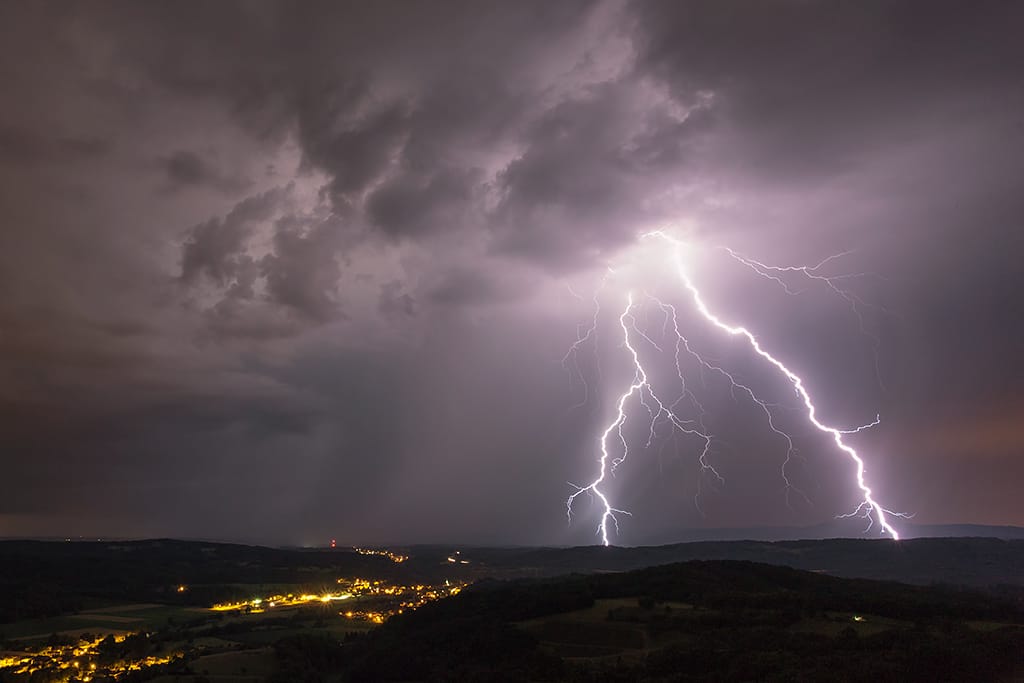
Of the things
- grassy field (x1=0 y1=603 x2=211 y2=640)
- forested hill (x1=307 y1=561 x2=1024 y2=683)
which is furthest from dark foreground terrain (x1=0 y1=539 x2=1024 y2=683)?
grassy field (x1=0 y1=603 x2=211 y2=640)

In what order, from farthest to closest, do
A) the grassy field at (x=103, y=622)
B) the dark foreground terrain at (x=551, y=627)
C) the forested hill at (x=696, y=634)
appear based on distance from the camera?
the grassy field at (x=103, y=622)
the dark foreground terrain at (x=551, y=627)
the forested hill at (x=696, y=634)

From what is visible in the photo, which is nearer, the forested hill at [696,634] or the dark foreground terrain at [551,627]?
the forested hill at [696,634]

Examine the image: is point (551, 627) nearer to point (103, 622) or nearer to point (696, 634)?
point (696, 634)

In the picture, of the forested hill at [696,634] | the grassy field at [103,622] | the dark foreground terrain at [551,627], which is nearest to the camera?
the forested hill at [696,634]

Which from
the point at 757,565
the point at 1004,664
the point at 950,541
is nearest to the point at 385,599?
the point at 757,565

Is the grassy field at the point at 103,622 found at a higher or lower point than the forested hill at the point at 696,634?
lower

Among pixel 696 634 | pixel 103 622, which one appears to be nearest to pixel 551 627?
pixel 696 634

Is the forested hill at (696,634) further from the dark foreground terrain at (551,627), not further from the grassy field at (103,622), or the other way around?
the grassy field at (103,622)

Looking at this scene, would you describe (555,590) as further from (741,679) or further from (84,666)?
(84,666)

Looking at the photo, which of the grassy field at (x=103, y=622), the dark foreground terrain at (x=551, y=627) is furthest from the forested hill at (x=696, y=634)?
the grassy field at (x=103, y=622)

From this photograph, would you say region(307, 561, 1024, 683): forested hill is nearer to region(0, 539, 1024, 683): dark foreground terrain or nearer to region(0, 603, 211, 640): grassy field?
region(0, 539, 1024, 683): dark foreground terrain
